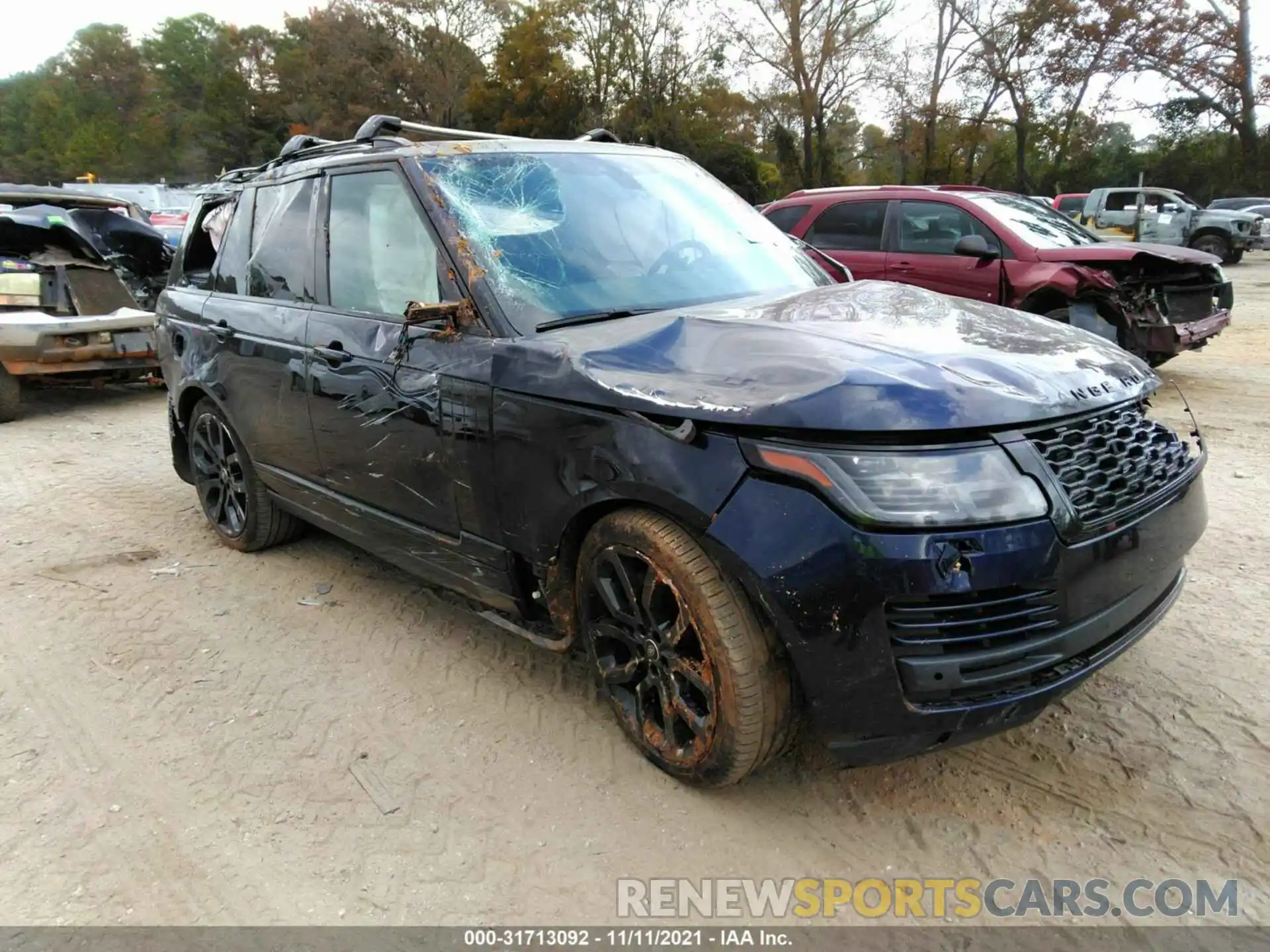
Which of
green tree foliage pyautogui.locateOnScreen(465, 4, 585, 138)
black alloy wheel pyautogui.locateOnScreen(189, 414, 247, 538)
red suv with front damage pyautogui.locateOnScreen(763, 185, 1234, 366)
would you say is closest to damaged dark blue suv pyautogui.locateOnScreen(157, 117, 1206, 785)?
black alloy wheel pyautogui.locateOnScreen(189, 414, 247, 538)

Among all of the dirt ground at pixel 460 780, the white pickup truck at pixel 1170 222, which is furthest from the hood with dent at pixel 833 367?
the white pickup truck at pixel 1170 222

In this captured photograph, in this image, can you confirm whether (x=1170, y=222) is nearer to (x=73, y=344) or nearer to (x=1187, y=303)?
(x=1187, y=303)

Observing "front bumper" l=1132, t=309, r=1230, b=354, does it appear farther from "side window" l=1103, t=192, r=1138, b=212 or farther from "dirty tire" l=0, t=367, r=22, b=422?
"side window" l=1103, t=192, r=1138, b=212

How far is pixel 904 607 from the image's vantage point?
2.03 m

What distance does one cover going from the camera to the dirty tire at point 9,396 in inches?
302

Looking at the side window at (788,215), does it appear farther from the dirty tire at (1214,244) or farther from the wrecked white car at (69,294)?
the dirty tire at (1214,244)

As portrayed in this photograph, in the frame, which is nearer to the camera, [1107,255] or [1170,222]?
[1107,255]

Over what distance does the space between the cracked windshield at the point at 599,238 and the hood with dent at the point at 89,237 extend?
7211 mm

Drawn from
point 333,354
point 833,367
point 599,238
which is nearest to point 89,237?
point 333,354

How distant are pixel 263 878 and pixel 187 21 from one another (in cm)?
9584

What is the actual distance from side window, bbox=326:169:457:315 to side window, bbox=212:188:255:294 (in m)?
0.89

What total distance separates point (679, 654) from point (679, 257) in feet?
5.21

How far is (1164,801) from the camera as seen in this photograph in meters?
2.46

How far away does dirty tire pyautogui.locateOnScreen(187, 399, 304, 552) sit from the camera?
4.36 metres
